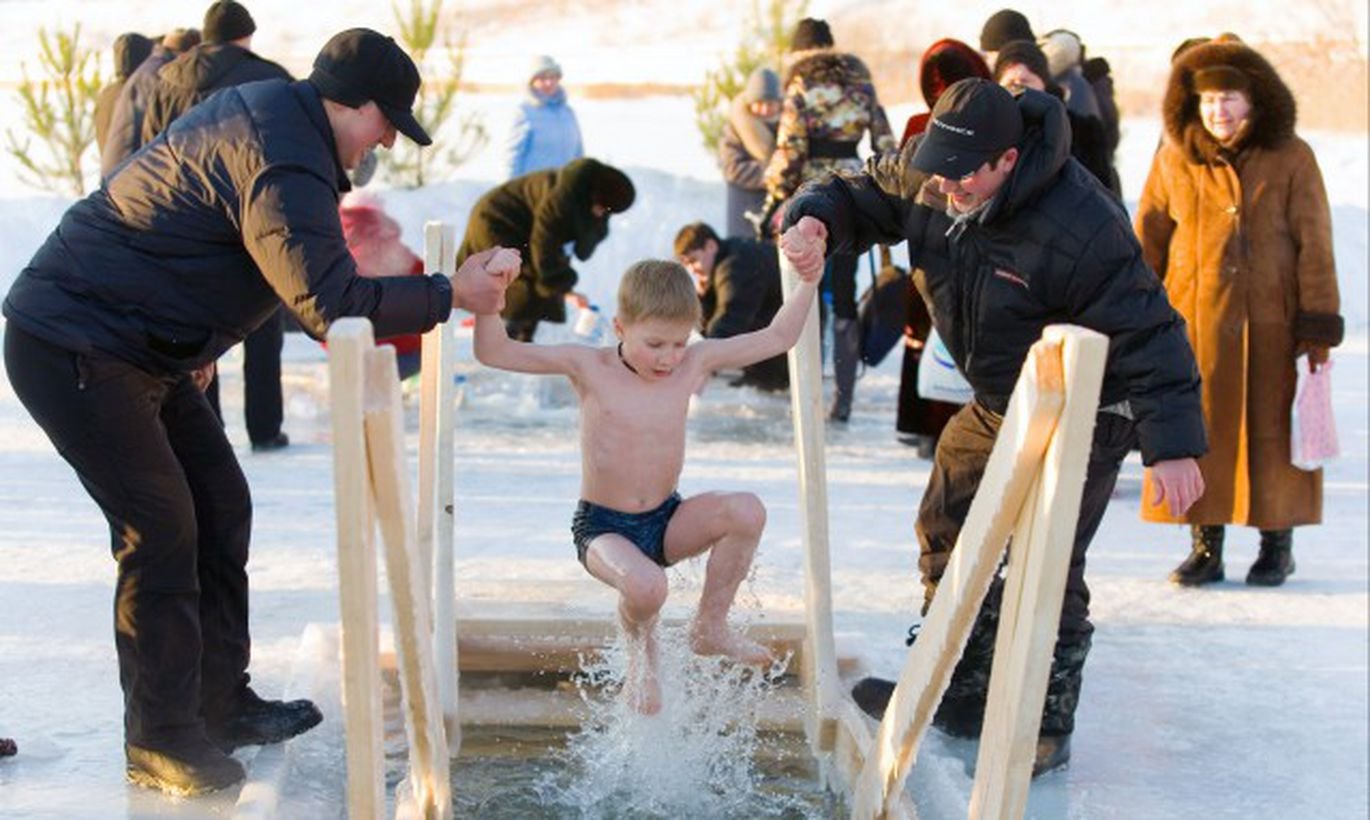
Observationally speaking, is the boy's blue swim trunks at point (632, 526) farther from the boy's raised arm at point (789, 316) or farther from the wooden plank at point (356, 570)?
the wooden plank at point (356, 570)

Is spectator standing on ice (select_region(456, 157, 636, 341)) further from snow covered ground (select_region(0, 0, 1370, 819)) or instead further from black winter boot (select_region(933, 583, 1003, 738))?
black winter boot (select_region(933, 583, 1003, 738))

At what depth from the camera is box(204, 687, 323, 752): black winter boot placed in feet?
14.1

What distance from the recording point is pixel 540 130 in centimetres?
1140

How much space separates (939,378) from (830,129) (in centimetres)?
225

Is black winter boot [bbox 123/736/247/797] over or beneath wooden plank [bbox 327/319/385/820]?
beneath


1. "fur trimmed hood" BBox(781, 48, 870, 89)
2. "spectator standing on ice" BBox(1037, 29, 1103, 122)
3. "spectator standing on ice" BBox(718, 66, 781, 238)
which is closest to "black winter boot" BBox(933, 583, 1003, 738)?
"spectator standing on ice" BBox(1037, 29, 1103, 122)

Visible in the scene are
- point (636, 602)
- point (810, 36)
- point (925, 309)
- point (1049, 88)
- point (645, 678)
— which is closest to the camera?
point (636, 602)

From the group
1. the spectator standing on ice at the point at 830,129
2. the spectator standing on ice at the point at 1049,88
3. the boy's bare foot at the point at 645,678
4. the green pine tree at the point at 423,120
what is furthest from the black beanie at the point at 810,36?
the green pine tree at the point at 423,120

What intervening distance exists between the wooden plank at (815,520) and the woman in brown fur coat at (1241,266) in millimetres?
1704

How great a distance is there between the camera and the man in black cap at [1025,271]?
13.3ft

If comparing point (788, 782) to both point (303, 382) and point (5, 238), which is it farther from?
point (5, 238)

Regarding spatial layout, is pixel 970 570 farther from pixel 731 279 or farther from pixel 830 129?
pixel 830 129

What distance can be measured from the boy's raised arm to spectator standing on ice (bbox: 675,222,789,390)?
3.88 metres

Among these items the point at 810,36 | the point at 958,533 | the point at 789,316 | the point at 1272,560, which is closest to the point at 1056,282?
the point at 789,316
